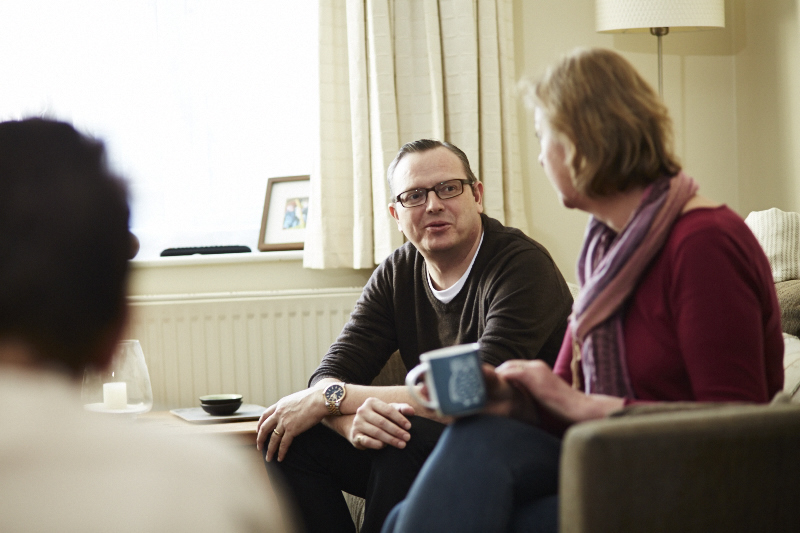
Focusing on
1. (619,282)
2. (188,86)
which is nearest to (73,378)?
(619,282)

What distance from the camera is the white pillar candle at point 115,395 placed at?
2.10 meters

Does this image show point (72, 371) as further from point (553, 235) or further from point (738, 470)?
point (553, 235)

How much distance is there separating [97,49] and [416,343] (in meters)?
1.84

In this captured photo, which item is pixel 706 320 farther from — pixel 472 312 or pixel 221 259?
pixel 221 259

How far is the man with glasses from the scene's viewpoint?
67.5 inches

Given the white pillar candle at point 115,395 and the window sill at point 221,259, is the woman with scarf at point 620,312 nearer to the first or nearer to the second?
the white pillar candle at point 115,395

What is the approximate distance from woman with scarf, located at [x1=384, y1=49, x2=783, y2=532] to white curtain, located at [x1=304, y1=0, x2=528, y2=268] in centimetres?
168

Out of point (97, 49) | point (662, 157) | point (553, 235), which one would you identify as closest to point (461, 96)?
point (553, 235)

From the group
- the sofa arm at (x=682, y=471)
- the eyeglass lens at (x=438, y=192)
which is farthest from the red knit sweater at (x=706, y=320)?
the eyeglass lens at (x=438, y=192)

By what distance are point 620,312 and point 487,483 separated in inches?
12.6

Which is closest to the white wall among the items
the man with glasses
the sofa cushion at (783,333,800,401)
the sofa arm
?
the man with glasses

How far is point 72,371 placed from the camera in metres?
0.66

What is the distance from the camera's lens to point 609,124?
119 centimetres

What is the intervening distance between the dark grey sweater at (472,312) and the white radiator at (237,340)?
32.4 inches
